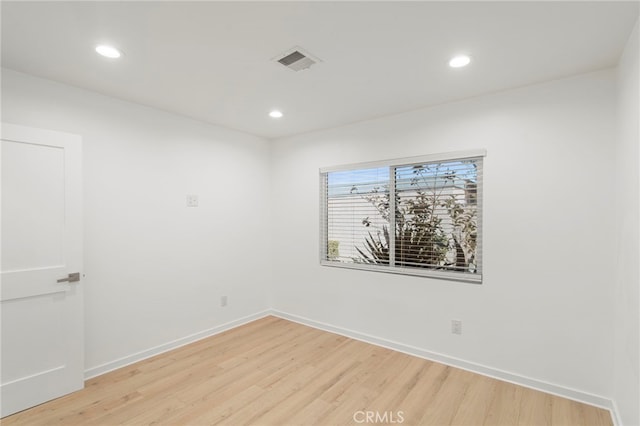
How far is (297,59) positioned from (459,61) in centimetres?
118

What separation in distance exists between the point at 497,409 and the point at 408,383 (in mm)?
671

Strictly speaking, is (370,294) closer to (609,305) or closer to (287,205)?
(287,205)

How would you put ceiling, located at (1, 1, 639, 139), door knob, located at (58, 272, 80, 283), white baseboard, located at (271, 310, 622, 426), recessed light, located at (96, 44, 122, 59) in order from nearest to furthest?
1. ceiling, located at (1, 1, 639, 139)
2. recessed light, located at (96, 44, 122, 59)
3. white baseboard, located at (271, 310, 622, 426)
4. door knob, located at (58, 272, 80, 283)

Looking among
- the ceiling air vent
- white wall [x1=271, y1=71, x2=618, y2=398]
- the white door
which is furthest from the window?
the white door

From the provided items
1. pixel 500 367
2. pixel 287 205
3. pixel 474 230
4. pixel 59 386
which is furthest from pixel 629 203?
pixel 59 386

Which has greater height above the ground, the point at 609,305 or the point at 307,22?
the point at 307,22

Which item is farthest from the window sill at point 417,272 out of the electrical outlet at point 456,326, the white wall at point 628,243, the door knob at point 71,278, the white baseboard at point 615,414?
the door knob at point 71,278

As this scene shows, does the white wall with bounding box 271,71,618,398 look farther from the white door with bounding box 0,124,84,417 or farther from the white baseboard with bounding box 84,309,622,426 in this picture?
the white door with bounding box 0,124,84,417

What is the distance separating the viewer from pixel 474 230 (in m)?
2.98

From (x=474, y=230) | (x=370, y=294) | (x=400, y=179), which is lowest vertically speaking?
(x=370, y=294)

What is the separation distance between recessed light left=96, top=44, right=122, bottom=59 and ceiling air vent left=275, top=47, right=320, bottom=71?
42.9 inches

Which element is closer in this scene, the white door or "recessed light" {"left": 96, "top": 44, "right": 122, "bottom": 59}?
"recessed light" {"left": 96, "top": 44, "right": 122, "bottom": 59}

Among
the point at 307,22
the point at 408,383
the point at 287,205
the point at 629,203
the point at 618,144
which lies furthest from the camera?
the point at 287,205

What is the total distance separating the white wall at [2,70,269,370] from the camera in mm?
2777
